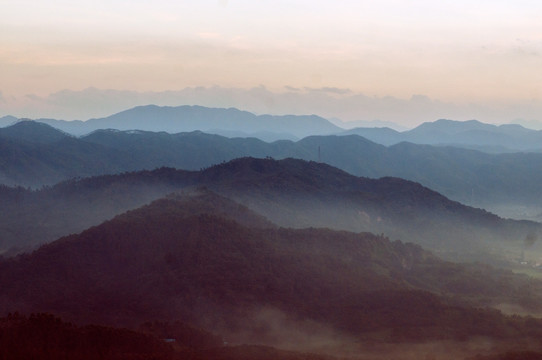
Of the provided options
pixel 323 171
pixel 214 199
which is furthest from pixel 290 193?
pixel 214 199

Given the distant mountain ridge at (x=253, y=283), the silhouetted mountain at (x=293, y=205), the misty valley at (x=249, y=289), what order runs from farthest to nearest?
the silhouetted mountain at (x=293, y=205)
the distant mountain ridge at (x=253, y=283)
the misty valley at (x=249, y=289)

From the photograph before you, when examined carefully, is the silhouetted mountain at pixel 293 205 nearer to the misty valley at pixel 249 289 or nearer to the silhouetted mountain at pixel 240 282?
the misty valley at pixel 249 289

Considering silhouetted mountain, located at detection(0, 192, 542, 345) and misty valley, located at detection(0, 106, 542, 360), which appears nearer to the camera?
misty valley, located at detection(0, 106, 542, 360)

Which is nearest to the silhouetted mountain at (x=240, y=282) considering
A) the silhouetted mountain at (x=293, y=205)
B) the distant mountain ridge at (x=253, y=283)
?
the distant mountain ridge at (x=253, y=283)

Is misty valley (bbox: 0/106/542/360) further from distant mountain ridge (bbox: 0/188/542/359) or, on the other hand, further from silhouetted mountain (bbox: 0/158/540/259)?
silhouetted mountain (bbox: 0/158/540/259)

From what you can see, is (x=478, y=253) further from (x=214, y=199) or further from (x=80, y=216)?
(x=80, y=216)

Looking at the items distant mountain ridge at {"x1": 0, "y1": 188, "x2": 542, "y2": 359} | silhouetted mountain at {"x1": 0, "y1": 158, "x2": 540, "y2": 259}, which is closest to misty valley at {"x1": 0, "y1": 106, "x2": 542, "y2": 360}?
distant mountain ridge at {"x1": 0, "y1": 188, "x2": 542, "y2": 359}
